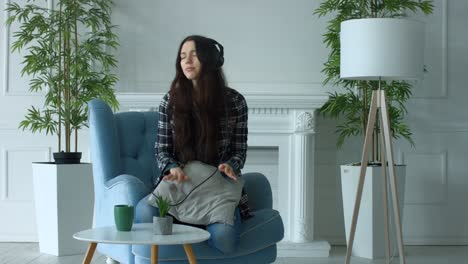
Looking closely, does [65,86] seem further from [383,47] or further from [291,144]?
[383,47]

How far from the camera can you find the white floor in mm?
4598

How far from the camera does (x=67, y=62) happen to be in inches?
195

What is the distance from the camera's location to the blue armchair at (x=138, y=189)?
9.91 ft

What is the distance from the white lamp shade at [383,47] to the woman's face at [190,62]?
1121 mm

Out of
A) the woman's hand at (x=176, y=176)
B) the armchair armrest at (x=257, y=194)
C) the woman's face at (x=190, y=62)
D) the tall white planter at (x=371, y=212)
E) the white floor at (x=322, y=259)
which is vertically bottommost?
the white floor at (x=322, y=259)

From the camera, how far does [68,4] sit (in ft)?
16.6

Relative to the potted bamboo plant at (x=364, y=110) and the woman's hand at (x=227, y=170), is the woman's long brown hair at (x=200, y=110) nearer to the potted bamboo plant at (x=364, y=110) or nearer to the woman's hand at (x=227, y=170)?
the woman's hand at (x=227, y=170)

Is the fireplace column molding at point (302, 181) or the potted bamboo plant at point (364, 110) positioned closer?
the potted bamboo plant at point (364, 110)

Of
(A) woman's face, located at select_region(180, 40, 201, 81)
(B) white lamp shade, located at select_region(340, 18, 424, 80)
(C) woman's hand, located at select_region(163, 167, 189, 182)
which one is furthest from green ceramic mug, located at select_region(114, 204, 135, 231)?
(B) white lamp shade, located at select_region(340, 18, 424, 80)

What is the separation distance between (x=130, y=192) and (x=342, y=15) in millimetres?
2359

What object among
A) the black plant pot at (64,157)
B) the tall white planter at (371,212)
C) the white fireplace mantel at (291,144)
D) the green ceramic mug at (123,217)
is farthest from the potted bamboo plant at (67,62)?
the green ceramic mug at (123,217)

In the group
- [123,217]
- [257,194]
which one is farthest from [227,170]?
[123,217]

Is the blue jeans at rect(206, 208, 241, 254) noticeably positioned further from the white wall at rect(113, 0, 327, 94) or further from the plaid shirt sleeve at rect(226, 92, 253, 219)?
the white wall at rect(113, 0, 327, 94)

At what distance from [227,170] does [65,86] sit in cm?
219
